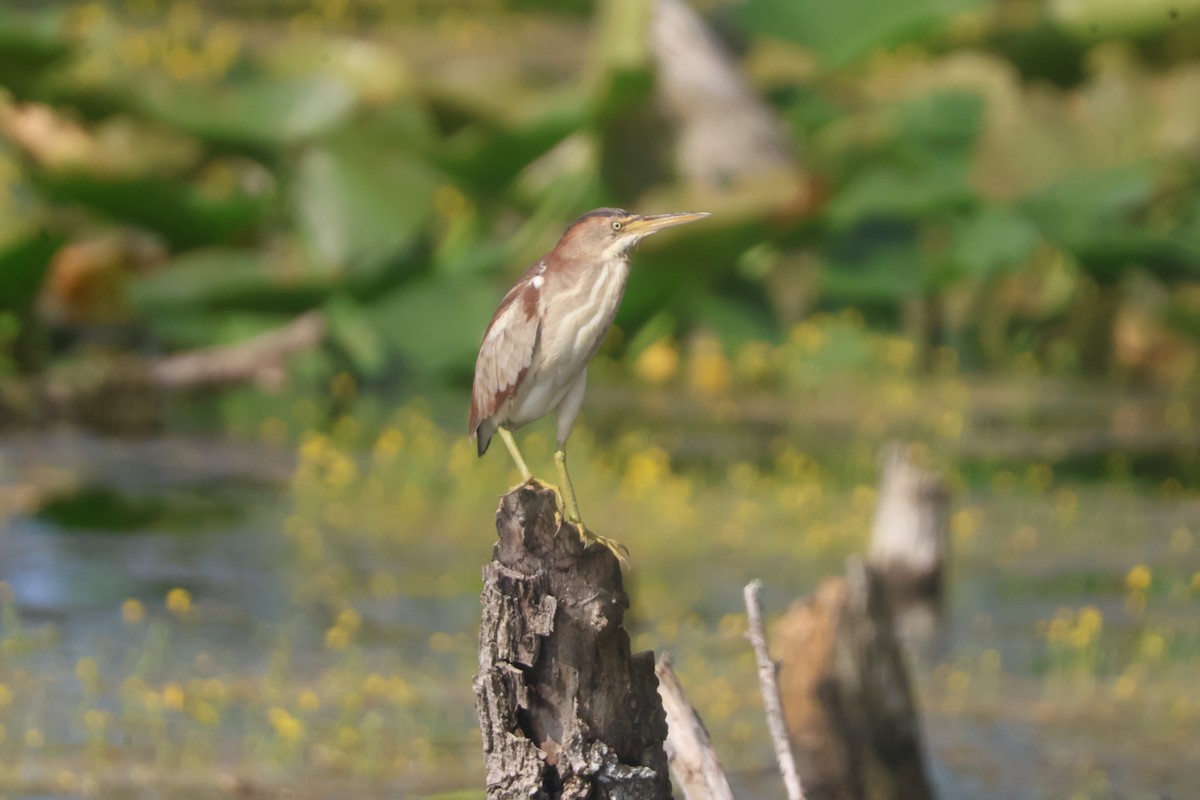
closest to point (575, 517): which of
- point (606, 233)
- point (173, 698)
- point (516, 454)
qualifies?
point (516, 454)

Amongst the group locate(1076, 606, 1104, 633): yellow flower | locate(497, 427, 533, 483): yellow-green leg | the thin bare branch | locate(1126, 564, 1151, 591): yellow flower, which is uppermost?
locate(1126, 564, 1151, 591): yellow flower

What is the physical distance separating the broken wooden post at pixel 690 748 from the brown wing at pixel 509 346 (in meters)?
0.52

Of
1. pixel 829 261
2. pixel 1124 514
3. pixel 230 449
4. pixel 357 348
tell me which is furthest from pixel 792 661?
pixel 829 261

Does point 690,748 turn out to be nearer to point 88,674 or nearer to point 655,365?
point 88,674

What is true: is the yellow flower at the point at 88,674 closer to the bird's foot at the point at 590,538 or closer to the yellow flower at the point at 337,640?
the yellow flower at the point at 337,640

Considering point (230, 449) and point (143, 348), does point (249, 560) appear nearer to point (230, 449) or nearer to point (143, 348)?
point (230, 449)

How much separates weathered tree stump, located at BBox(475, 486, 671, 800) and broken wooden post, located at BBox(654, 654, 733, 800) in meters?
0.17

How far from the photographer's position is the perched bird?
9.68ft

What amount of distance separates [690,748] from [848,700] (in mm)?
1272

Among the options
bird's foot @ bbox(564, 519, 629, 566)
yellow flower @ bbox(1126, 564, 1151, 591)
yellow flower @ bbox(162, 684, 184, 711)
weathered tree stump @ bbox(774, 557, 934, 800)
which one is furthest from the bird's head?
yellow flower @ bbox(1126, 564, 1151, 591)

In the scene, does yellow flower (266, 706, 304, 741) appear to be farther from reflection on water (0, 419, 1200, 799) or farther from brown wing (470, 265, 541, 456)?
brown wing (470, 265, 541, 456)

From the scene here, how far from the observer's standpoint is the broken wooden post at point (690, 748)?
2.91 m

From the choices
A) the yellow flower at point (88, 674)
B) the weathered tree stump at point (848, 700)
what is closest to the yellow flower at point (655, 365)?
the yellow flower at point (88, 674)

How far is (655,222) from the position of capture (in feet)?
9.46
